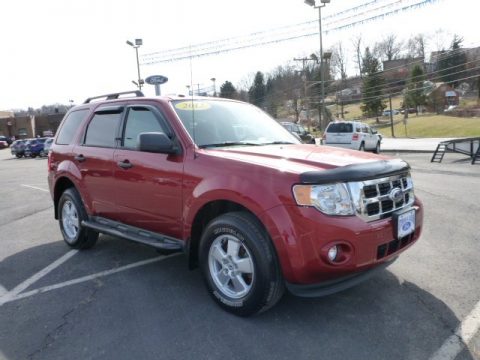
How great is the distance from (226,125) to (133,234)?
1.51m

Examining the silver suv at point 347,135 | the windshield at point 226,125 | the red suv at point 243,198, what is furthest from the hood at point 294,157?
the silver suv at point 347,135

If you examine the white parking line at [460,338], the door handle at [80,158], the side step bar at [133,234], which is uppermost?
the door handle at [80,158]

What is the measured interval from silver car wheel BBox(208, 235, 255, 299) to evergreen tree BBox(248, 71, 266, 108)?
7388 centimetres

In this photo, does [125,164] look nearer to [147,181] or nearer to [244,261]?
[147,181]

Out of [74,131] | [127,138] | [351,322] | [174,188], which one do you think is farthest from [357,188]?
[74,131]

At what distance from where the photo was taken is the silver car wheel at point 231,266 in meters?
3.38

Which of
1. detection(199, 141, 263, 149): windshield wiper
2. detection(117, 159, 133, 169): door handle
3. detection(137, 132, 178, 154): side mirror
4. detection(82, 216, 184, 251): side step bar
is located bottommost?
detection(82, 216, 184, 251): side step bar

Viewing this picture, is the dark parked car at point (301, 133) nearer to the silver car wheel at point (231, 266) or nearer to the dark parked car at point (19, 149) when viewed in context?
the silver car wheel at point (231, 266)

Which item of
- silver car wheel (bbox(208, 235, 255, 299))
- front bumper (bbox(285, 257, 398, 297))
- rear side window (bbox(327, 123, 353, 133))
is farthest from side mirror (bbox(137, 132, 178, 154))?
rear side window (bbox(327, 123, 353, 133))

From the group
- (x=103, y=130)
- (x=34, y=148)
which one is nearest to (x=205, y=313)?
(x=103, y=130)

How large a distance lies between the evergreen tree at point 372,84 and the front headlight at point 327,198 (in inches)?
2835

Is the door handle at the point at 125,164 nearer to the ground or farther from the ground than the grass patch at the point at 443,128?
farther from the ground

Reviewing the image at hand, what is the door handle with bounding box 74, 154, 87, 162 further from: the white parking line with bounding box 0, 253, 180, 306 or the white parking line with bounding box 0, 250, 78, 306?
the white parking line with bounding box 0, 253, 180, 306

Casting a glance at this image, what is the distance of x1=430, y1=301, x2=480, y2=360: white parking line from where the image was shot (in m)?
2.81
